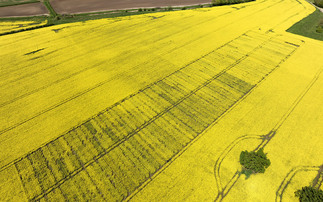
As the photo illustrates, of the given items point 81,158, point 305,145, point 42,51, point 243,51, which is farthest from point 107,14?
point 305,145

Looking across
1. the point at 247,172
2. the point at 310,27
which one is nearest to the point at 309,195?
the point at 247,172

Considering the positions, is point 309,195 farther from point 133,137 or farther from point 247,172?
point 133,137

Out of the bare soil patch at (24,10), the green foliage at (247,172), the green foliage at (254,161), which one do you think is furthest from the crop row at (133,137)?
the bare soil patch at (24,10)

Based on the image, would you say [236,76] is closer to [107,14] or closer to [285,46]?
[285,46]

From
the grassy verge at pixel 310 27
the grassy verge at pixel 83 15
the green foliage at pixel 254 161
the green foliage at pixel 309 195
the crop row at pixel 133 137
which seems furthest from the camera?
the grassy verge at pixel 83 15

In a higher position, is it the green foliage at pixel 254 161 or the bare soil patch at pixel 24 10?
the bare soil patch at pixel 24 10

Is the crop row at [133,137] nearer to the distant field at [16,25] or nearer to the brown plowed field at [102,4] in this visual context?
the brown plowed field at [102,4]
